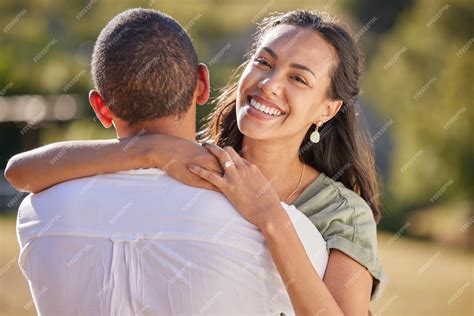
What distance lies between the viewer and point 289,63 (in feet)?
9.93

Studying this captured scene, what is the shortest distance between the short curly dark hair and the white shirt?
0.16 meters

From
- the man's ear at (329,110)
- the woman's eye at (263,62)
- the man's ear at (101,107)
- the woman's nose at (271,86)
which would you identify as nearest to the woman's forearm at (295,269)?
the man's ear at (101,107)

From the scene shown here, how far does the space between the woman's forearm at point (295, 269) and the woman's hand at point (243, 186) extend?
3 centimetres

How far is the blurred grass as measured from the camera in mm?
10086

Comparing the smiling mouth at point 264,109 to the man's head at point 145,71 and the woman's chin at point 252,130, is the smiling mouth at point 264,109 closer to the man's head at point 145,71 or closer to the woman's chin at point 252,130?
the woman's chin at point 252,130

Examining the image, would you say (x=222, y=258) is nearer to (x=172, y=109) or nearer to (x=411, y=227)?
(x=172, y=109)

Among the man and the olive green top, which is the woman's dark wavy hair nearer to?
the olive green top

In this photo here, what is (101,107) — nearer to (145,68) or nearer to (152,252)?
(145,68)

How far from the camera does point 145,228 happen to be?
2.21 meters

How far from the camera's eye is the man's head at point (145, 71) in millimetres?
2256

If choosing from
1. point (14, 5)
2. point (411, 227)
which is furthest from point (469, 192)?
point (14, 5)

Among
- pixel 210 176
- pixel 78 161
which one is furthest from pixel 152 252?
pixel 78 161

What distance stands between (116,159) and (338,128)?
4.48 ft

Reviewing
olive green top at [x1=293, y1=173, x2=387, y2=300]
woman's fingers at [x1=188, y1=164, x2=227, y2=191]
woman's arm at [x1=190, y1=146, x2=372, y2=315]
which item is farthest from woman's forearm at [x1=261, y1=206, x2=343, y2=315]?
olive green top at [x1=293, y1=173, x2=387, y2=300]
